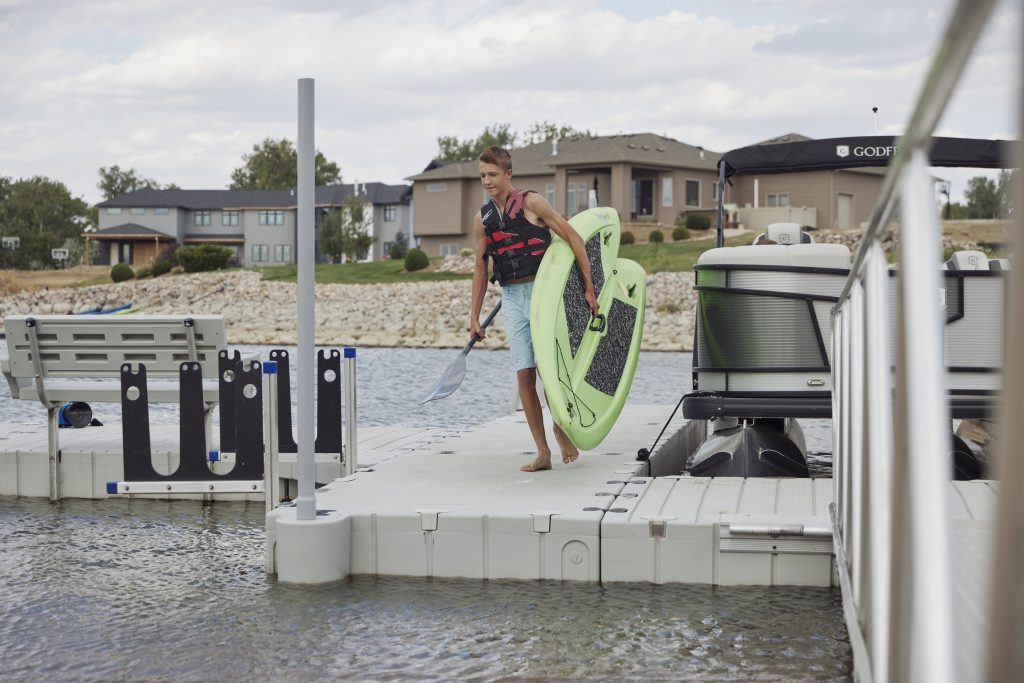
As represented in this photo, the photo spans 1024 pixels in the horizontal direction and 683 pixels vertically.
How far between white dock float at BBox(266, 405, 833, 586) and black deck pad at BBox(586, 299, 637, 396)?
1335 millimetres

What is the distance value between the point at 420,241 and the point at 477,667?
224ft

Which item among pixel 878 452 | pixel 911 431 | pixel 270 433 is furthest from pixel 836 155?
pixel 911 431

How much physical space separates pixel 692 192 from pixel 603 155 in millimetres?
5656

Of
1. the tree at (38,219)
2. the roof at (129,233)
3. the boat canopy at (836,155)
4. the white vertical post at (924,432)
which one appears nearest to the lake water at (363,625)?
the white vertical post at (924,432)

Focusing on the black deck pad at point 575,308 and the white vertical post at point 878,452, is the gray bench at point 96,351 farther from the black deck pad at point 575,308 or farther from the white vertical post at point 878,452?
the white vertical post at point 878,452

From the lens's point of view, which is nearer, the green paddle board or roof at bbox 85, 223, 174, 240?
the green paddle board

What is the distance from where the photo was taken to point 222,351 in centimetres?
775

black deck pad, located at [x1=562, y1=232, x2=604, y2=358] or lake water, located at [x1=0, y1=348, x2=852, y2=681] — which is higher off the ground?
black deck pad, located at [x1=562, y1=232, x2=604, y2=358]

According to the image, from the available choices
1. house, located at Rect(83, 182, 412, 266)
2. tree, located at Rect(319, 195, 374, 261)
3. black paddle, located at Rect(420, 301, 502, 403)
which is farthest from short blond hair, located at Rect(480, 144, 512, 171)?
house, located at Rect(83, 182, 412, 266)

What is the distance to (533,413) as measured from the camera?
7465 mm

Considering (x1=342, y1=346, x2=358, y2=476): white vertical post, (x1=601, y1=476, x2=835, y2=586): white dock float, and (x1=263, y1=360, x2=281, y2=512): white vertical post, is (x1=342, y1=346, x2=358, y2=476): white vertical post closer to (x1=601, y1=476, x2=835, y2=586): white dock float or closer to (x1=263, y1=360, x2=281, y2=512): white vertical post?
(x1=263, y1=360, x2=281, y2=512): white vertical post

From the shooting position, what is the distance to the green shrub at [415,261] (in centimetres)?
6316

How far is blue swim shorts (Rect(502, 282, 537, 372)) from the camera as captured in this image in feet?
24.2

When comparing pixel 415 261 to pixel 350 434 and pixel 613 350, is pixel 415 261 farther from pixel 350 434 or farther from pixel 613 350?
pixel 613 350
